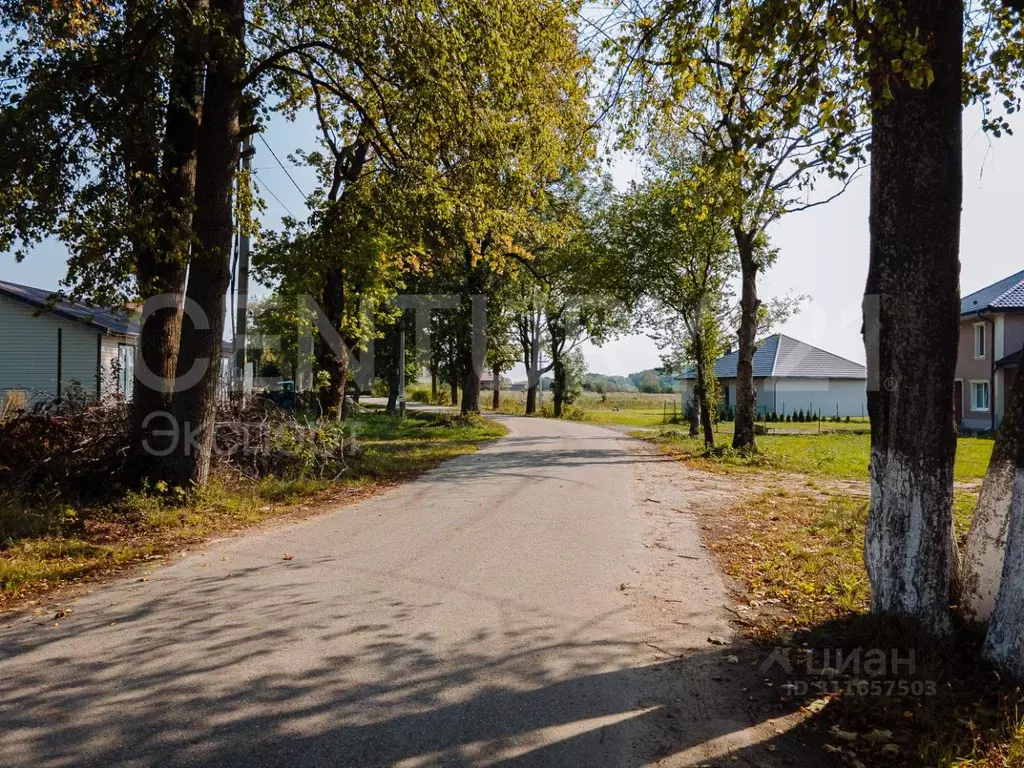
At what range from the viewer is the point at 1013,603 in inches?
155

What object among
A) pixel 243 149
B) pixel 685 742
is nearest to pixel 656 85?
→ pixel 685 742

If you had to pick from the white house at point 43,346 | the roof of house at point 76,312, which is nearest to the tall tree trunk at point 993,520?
the roof of house at point 76,312

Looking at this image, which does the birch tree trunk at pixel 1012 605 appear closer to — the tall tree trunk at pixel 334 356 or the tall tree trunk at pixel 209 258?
the tall tree trunk at pixel 209 258

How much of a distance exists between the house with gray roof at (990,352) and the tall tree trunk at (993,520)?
93.5 ft

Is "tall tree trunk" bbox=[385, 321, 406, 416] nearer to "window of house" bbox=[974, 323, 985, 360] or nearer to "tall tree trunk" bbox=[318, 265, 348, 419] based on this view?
"tall tree trunk" bbox=[318, 265, 348, 419]

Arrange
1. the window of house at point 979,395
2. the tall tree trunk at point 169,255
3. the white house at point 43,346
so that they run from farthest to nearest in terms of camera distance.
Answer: the window of house at point 979,395 → the white house at point 43,346 → the tall tree trunk at point 169,255

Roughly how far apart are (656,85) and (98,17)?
789cm

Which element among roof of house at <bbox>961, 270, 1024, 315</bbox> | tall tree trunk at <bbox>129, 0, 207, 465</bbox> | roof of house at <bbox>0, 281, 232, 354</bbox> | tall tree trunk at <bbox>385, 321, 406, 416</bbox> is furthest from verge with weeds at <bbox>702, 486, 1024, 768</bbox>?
tall tree trunk at <bbox>385, 321, 406, 416</bbox>

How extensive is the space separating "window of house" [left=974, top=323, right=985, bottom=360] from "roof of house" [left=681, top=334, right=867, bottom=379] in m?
14.1

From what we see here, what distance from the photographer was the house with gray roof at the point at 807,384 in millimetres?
45062

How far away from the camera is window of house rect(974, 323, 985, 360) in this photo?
30.8 metres

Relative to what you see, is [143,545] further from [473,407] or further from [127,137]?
[473,407]

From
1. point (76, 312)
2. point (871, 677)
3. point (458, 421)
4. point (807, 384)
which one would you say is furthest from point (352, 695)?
point (807, 384)

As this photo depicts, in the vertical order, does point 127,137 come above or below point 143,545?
above
